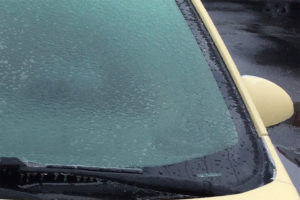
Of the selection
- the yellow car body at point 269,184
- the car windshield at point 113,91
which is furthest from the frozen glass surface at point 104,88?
the yellow car body at point 269,184

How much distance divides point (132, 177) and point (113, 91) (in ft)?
1.32

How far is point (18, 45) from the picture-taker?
2059 millimetres

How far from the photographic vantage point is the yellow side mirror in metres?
2.42

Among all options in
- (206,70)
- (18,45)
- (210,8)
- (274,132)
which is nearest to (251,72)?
(274,132)

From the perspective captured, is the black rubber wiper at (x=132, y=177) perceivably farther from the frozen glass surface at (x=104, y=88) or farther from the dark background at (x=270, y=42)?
the dark background at (x=270, y=42)

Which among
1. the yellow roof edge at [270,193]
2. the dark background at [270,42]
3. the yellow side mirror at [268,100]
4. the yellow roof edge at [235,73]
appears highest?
the yellow roof edge at [235,73]

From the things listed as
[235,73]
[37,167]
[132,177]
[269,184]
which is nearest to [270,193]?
[269,184]

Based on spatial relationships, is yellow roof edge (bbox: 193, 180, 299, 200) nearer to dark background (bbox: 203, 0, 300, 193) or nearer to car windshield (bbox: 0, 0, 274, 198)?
car windshield (bbox: 0, 0, 274, 198)

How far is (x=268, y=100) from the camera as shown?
2.43 m

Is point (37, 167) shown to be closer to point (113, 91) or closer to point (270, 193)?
point (113, 91)

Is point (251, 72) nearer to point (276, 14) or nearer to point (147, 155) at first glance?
point (276, 14)

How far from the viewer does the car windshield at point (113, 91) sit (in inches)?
71.1

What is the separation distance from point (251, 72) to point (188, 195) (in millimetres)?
4067

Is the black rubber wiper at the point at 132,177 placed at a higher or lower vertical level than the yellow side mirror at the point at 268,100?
higher
